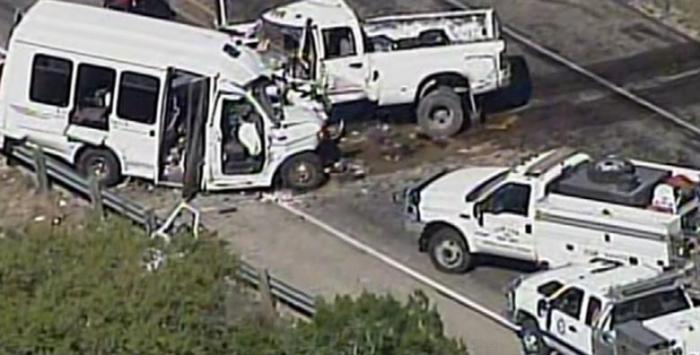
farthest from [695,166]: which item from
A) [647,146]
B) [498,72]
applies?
[498,72]

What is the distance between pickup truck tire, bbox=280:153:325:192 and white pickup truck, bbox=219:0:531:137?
218cm

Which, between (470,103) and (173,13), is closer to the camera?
(470,103)

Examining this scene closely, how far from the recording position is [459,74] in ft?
121

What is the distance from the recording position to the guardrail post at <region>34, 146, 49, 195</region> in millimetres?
34500

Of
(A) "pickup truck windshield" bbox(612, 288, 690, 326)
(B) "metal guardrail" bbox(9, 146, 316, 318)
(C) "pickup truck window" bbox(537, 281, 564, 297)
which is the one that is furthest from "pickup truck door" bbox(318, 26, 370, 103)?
(A) "pickup truck windshield" bbox(612, 288, 690, 326)

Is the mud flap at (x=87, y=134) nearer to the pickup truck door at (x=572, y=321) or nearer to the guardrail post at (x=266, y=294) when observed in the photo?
the guardrail post at (x=266, y=294)

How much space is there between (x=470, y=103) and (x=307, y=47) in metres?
2.96

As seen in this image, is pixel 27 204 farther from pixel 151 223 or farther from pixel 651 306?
pixel 651 306

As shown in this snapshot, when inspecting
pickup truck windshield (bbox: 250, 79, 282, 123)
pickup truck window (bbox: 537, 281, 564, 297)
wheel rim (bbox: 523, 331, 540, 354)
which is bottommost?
wheel rim (bbox: 523, 331, 540, 354)

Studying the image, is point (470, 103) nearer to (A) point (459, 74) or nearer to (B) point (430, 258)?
(A) point (459, 74)

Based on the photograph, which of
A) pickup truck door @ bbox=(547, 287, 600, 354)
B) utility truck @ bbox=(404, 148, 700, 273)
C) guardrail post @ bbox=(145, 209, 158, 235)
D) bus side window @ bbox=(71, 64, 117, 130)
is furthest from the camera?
bus side window @ bbox=(71, 64, 117, 130)

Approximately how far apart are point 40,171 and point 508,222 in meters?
7.88

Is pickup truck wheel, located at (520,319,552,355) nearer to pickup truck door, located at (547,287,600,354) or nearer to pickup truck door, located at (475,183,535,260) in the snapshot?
pickup truck door, located at (547,287,600,354)

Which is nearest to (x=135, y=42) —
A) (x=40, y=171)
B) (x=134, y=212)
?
(x=40, y=171)
